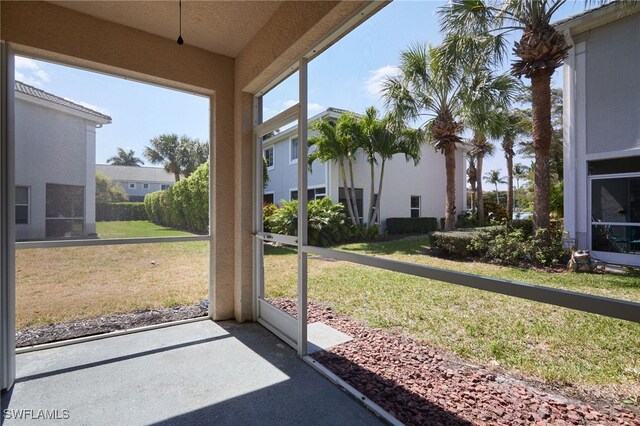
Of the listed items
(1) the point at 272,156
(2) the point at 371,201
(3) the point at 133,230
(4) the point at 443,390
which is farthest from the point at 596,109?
(3) the point at 133,230

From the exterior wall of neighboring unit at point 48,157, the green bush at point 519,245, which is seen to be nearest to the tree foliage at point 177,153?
the exterior wall of neighboring unit at point 48,157

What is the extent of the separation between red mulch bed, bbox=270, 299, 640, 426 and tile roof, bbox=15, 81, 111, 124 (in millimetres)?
3316

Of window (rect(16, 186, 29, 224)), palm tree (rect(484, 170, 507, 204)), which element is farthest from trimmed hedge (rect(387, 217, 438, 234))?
window (rect(16, 186, 29, 224))

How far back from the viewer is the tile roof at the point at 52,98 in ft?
9.16

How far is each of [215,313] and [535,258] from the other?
3451mm

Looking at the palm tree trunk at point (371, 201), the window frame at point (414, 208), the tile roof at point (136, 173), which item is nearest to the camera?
the window frame at point (414, 208)

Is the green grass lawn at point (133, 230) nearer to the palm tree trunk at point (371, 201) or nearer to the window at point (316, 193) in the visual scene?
the window at point (316, 193)

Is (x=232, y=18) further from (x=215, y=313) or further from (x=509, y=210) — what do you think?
(x=215, y=313)

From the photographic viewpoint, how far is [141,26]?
3102mm

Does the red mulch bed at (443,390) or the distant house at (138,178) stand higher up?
the distant house at (138,178)

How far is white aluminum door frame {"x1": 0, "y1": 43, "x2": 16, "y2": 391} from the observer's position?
2316mm

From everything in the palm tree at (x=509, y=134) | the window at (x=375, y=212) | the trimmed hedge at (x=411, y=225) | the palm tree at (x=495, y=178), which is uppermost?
the palm tree at (x=509, y=134)

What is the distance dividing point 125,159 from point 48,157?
24.9 inches

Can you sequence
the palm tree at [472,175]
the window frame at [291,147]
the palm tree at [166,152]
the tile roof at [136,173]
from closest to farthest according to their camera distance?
the palm tree at [472,175] < the window frame at [291,147] < the tile roof at [136,173] < the palm tree at [166,152]
